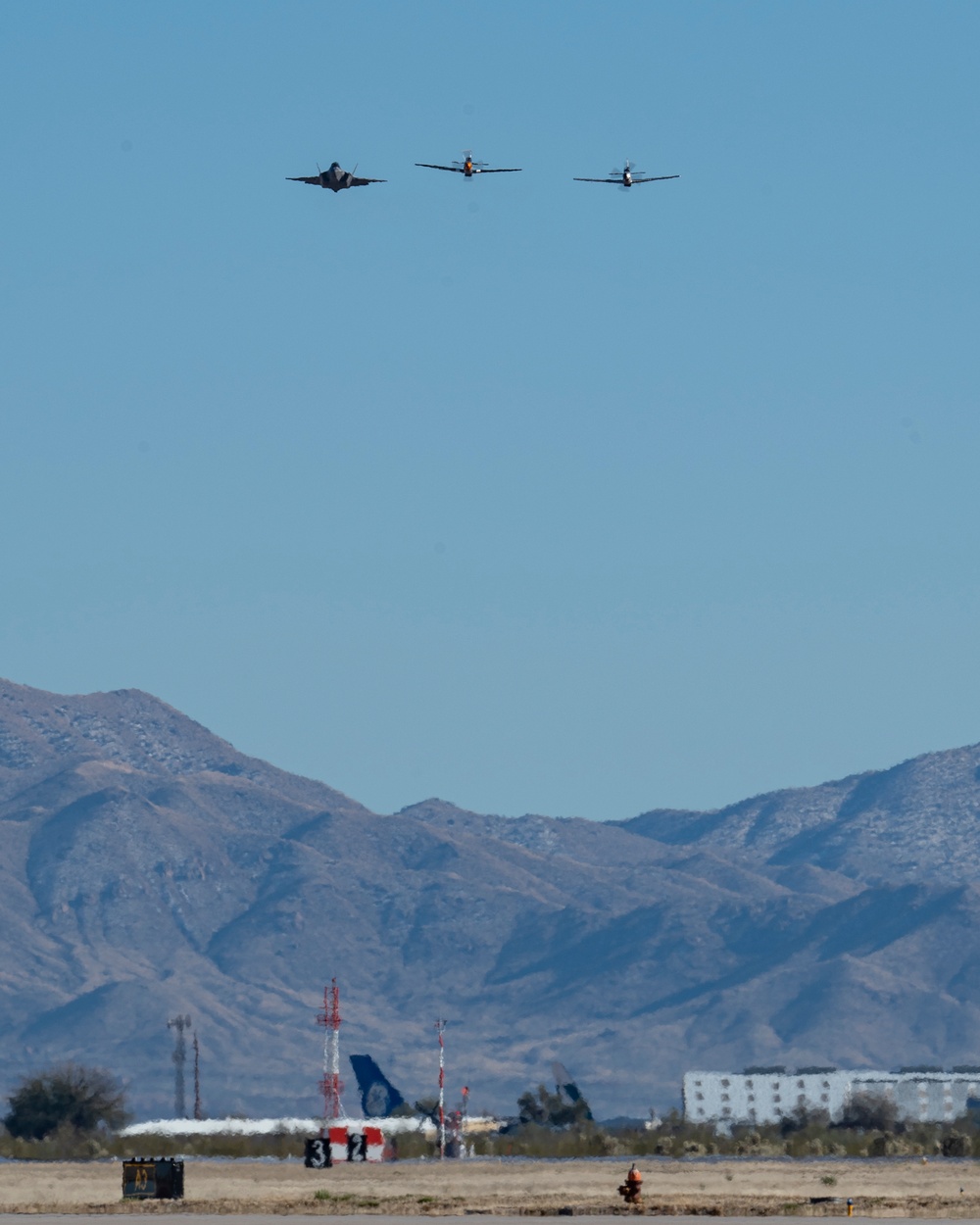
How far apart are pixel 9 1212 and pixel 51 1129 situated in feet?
276

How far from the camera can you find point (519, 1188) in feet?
324

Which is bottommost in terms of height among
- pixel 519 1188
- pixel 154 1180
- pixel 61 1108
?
pixel 519 1188

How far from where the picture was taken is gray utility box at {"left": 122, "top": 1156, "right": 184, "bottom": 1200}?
291ft

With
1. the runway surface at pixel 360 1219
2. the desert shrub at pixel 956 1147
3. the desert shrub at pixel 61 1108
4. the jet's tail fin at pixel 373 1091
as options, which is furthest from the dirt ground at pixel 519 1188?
the jet's tail fin at pixel 373 1091

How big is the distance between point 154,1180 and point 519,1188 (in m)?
16.0

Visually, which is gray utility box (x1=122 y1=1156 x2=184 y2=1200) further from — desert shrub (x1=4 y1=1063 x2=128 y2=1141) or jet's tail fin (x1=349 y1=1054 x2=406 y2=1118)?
jet's tail fin (x1=349 y1=1054 x2=406 y2=1118)

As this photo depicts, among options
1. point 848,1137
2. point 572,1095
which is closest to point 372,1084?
point 572,1095

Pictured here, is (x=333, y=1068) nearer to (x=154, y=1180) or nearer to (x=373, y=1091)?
(x=154, y=1180)

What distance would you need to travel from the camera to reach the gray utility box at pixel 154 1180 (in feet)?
291

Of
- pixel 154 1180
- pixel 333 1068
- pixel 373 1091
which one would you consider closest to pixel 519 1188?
pixel 154 1180

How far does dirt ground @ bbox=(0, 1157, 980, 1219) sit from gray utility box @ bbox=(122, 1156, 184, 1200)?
71cm

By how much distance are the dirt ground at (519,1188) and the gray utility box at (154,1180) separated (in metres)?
0.71

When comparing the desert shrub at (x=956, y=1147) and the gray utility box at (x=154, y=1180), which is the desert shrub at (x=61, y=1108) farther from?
the gray utility box at (x=154, y=1180)

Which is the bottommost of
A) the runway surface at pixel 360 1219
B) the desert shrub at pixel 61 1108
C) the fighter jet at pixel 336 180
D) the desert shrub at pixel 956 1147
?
the runway surface at pixel 360 1219
